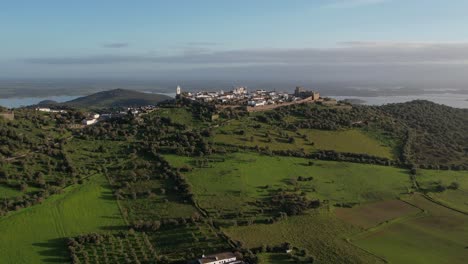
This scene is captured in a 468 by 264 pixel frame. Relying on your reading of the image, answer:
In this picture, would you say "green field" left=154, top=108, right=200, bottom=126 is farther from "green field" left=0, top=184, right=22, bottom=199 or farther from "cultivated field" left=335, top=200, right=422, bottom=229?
"cultivated field" left=335, top=200, right=422, bottom=229

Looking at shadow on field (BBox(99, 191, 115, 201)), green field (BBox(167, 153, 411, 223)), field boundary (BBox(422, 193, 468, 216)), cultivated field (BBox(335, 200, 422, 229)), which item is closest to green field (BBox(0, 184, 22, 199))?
shadow on field (BBox(99, 191, 115, 201))

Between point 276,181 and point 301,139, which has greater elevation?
point 301,139

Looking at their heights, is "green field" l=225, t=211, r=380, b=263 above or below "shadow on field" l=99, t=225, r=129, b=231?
below

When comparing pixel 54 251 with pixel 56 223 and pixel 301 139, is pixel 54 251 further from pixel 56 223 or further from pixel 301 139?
pixel 301 139

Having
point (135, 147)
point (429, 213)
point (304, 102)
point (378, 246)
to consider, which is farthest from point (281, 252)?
point (304, 102)

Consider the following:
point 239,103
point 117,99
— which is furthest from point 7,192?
point 117,99

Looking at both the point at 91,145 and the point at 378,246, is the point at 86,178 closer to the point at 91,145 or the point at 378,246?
the point at 91,145

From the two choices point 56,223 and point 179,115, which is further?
point 179,115
